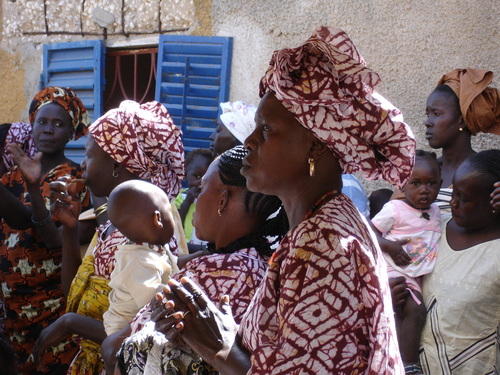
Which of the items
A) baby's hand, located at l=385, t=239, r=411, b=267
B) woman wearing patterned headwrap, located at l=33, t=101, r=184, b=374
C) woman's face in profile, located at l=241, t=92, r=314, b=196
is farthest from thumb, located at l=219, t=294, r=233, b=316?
baby's hand, located at l=385, t=239, r=411, b=267

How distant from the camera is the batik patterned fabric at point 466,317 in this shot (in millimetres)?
3105

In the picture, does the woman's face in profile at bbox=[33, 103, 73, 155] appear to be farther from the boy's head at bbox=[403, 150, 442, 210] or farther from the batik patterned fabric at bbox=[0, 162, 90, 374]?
the boy's head at bbox=[403, 150, 442, 210]

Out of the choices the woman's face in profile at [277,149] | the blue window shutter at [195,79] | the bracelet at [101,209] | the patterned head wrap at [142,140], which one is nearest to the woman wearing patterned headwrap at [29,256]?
the bracelet at [101,209]

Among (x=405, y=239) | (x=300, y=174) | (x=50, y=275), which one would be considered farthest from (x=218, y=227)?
(x=50, y=275)

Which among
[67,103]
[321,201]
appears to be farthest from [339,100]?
[67,103]

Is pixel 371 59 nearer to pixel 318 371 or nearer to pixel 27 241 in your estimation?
pixel 27 241

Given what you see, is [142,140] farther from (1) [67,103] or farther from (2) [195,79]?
(2) [195,79]

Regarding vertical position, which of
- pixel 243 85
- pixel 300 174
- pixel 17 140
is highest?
pixel 300 174

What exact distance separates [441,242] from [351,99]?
1911mm

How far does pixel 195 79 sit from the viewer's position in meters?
6.27

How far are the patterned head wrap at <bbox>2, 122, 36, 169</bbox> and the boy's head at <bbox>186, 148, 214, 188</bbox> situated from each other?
122 centimetres

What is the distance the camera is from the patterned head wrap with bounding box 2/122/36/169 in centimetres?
512

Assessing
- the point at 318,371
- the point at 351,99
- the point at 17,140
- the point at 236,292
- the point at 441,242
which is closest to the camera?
the point at 318,371

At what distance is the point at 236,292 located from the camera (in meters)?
2.20
